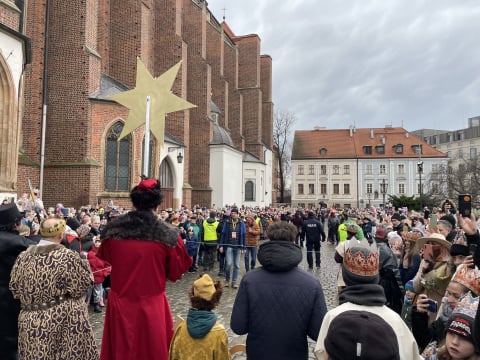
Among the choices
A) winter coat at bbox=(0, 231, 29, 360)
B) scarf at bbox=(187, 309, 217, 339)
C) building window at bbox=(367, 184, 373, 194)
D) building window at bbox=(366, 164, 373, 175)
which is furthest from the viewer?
building window at bbox=(366, 164, 373, 175)

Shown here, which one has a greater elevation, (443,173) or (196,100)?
(196,100)

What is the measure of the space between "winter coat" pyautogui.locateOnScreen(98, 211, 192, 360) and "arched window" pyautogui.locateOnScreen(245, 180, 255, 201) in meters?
32.9

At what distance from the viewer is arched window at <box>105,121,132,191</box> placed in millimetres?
17500

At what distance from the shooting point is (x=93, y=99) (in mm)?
16562

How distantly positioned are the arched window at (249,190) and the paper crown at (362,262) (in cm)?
3375

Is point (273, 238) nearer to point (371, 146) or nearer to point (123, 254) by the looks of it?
point (123, 254)

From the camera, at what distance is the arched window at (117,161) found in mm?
17500

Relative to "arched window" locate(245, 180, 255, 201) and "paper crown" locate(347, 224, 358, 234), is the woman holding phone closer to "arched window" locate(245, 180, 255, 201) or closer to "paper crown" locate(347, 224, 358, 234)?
"paper crown" locate(347, 224, 358, 234)

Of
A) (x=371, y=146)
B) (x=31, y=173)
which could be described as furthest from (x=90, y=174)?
(x=371, y=146)

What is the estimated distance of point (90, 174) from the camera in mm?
16219

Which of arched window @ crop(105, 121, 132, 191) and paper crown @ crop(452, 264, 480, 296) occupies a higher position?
arched window @ crop(105, 121, 132, 191)

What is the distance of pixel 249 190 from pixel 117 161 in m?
20.2

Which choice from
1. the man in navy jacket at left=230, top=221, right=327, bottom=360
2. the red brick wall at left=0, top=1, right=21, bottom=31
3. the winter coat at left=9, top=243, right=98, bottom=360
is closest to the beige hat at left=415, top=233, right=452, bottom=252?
the man in navy jacket at left=230, top=221, right=327, bottom=360

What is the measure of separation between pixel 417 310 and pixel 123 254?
2.49m
